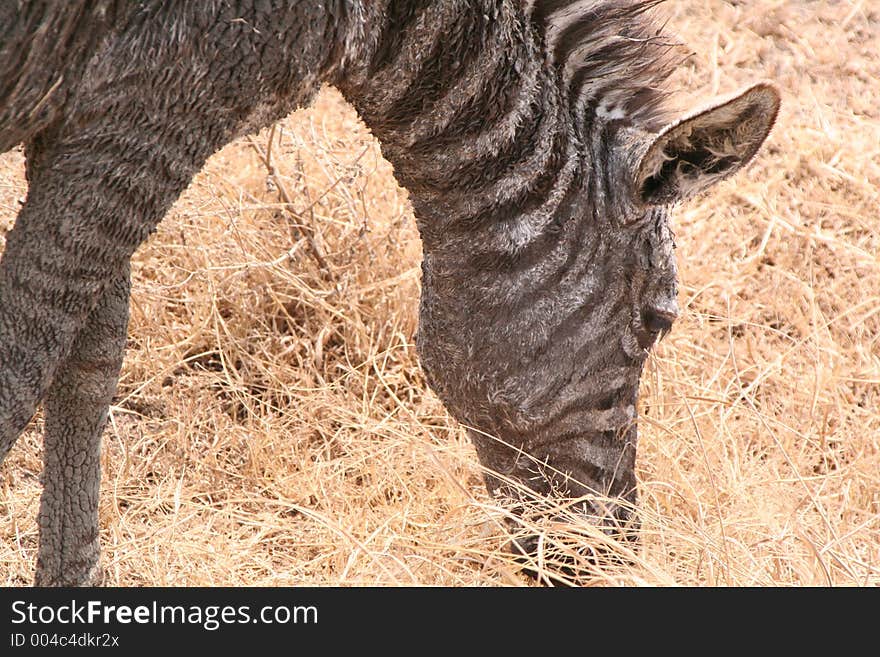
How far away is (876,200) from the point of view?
17.9 feet

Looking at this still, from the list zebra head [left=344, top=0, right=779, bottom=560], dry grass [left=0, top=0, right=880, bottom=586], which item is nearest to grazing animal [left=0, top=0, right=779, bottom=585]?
zebra head [left=344, top=0, right=779, bottom=560]

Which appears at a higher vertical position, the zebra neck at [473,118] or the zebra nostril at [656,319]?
the zebra neck at [473,118]

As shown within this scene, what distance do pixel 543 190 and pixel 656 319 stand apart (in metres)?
0.46

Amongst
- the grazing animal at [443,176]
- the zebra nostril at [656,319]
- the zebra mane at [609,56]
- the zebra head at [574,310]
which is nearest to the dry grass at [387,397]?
the zebra head at [574,310]

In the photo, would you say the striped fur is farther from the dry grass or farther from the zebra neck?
the dry grass

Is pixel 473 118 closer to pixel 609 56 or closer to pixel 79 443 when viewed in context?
pixel 609 56

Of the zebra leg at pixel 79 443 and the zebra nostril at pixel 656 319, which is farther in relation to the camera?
the zebra leg at pixel 79 443

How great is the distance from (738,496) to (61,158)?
232 cm

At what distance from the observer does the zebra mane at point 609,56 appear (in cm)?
261

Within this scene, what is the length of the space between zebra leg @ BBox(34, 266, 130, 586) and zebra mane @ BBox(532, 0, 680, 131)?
132 centimetres

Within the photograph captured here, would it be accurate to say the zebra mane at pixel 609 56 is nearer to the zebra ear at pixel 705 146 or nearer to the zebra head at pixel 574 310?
the zebra head at pixel 574 310

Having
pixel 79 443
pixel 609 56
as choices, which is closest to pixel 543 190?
pixel 609 56

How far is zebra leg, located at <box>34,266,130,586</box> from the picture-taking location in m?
2.87
